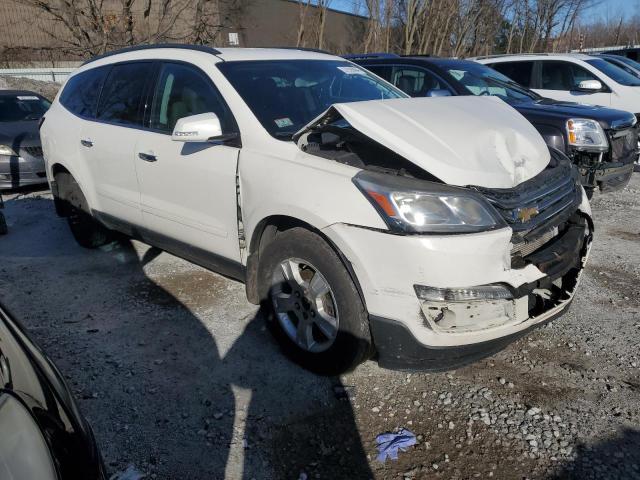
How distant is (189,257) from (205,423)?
1.47 metres

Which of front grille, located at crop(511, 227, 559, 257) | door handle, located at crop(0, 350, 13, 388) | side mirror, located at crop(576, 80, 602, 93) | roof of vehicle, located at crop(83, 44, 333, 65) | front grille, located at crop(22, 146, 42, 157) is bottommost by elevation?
front grille, located at crop(22, 146, 42, 157)

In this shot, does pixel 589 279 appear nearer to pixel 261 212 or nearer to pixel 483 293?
pixel 483 293

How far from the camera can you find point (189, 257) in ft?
12.6

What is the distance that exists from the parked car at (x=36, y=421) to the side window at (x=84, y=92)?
136 inches

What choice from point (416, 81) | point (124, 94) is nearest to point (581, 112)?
point (416, 81)

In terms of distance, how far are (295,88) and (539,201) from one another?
5.93ft

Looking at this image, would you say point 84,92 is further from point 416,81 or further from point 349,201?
point 416,81

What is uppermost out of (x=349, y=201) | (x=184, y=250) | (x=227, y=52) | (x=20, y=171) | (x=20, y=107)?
(x=227, y=52)

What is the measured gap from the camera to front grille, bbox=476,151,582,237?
255cm

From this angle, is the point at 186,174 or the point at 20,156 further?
the point at 20,156

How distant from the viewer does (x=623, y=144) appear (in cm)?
602

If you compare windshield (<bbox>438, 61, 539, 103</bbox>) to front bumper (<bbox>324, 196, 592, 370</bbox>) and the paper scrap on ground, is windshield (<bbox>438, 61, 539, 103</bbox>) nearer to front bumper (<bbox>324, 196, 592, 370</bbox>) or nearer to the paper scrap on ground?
front bumper (<bbox>324, 196, 592, 370</bbox>)

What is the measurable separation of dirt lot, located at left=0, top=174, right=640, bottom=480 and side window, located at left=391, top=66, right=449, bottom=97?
11.2 ft

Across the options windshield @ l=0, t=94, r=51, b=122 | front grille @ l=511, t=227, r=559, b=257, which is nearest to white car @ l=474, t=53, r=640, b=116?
front grille @ l=511, t=227, r=559, b=257
